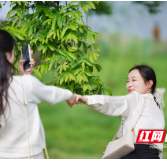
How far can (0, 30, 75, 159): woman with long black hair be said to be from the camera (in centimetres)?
104

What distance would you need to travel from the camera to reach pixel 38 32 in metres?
1.65

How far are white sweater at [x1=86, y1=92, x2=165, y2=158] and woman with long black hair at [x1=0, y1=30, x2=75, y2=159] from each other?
33 centimetres

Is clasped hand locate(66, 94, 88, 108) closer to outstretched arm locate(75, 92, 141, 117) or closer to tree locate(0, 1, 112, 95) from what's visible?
outstretched arm locate(75, 92, 141, 117)

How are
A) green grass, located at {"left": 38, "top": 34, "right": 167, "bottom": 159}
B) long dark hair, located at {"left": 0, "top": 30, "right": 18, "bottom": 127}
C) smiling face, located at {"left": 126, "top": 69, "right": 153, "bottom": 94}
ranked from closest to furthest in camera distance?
long dark hair, located at {"left": 0, "top": 30, "right": 18, "bottom": 127}, smiling face, located at {"left": 126, "top": 69, "right": 153, "bottom": 94}, green grass, located at {"left": 38, "top": 34, "right": 167, "bottom": 159}

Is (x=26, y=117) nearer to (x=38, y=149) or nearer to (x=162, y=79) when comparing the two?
(x=38, y=149)

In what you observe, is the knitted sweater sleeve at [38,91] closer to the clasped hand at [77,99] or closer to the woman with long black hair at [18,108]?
the woman with long black hair at [18,108]

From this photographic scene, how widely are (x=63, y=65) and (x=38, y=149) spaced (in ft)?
2.05

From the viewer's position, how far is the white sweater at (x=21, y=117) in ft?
3.41

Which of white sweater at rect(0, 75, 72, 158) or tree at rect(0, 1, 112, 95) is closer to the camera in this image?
white sweater at rect(0, 75, 72, 158)

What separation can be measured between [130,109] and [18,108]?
67cm

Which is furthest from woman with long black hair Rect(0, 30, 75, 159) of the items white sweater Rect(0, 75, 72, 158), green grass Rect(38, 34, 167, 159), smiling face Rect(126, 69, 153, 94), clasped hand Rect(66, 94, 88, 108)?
green grass Rect(38, 34, 167, 159)

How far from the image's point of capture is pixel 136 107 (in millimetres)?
1401

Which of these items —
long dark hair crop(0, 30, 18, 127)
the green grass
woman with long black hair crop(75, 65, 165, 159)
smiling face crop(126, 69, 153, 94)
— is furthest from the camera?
the green grass
